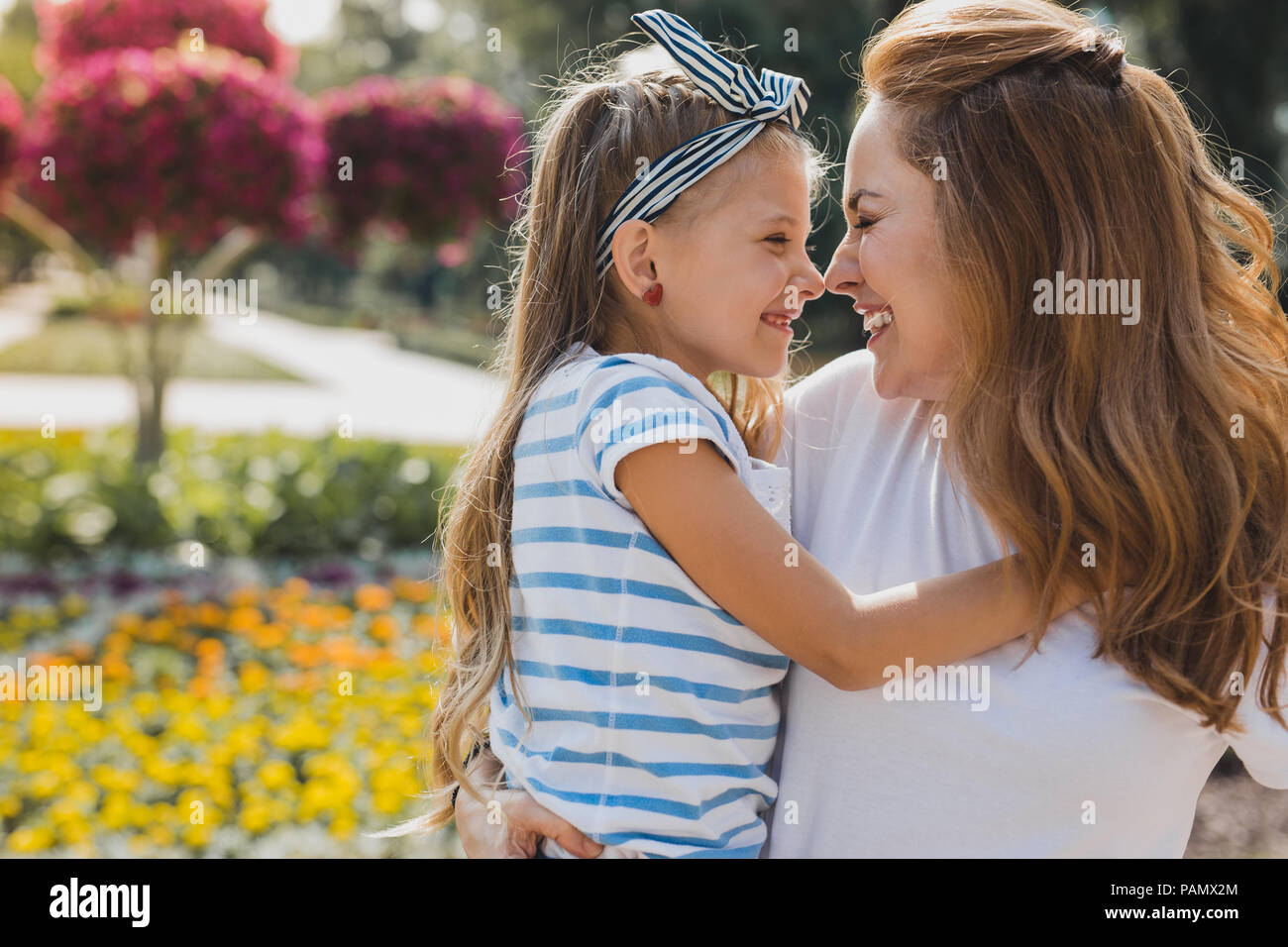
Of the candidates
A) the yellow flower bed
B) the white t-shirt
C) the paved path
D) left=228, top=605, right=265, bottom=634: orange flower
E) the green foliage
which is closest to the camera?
the white t-shirt

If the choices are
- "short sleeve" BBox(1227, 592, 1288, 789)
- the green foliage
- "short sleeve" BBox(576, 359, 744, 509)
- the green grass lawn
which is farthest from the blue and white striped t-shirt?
the green grass lawn

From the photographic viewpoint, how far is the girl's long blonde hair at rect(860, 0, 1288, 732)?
142 cm

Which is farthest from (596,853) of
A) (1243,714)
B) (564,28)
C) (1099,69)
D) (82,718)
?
(564,28)

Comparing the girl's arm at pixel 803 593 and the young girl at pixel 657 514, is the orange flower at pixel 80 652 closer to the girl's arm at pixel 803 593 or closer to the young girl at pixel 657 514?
the young girl at pixel 657 514

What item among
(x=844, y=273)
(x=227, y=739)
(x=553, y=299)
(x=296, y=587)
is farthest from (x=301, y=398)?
(x=844, y=273)

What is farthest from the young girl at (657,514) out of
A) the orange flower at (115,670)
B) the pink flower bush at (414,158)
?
the pink flower bush at (414,158)

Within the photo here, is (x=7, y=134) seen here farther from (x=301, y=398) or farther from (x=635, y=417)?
(x=301, y=398)

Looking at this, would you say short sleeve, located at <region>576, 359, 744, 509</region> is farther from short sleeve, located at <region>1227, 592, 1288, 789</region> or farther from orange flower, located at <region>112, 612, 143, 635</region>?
orange flower, located at <region>112, 612, 143, 635</region>

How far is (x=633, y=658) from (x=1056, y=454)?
0.61 meters

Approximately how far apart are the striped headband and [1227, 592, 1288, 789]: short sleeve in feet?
3.17

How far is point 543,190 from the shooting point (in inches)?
72.7

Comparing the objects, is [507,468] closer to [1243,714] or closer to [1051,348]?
[1051,348]

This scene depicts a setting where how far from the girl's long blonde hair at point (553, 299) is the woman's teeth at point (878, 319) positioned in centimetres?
26

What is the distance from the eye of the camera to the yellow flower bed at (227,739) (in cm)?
305
